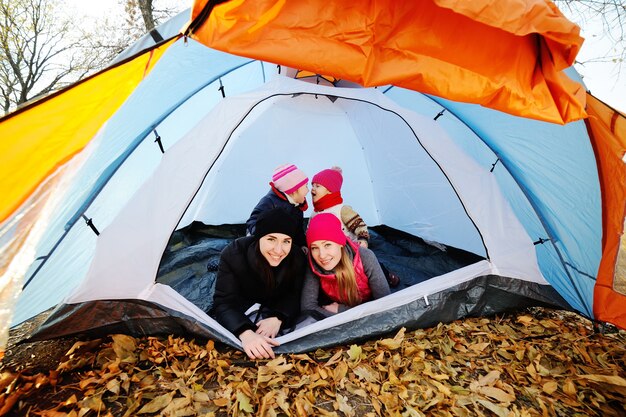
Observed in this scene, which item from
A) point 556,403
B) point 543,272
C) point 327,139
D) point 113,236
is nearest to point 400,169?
point 327,139

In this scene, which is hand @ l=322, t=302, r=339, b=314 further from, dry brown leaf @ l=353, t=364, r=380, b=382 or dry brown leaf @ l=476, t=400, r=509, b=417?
dry brown leaf @ l=476, t=400, r=509, b=417

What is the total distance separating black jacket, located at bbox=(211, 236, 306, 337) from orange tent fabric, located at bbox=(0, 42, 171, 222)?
0.99 meters

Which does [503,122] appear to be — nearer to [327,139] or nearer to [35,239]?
[327,139]

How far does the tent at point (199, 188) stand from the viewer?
1.57 m

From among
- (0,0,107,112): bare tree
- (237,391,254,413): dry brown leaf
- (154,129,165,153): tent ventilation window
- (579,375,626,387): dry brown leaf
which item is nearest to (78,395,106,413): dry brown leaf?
(237,391,254,413): dry brown leaf

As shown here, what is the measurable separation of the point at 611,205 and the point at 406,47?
165 centimetres

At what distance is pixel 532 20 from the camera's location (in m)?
1.34

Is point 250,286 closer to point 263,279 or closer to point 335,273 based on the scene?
point 263,279

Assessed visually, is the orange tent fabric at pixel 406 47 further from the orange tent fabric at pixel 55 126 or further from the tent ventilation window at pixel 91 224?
the tent ventilation window at pixel 91 224

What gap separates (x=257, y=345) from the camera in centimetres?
183

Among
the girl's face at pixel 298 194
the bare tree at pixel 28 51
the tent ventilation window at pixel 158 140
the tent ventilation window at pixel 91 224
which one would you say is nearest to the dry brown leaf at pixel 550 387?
the girl's face at pixel 298 194

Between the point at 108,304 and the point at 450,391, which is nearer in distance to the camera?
the point at 450,391

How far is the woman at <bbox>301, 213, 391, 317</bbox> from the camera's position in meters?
2.15

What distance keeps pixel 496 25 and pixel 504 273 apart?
1655 millimetres
